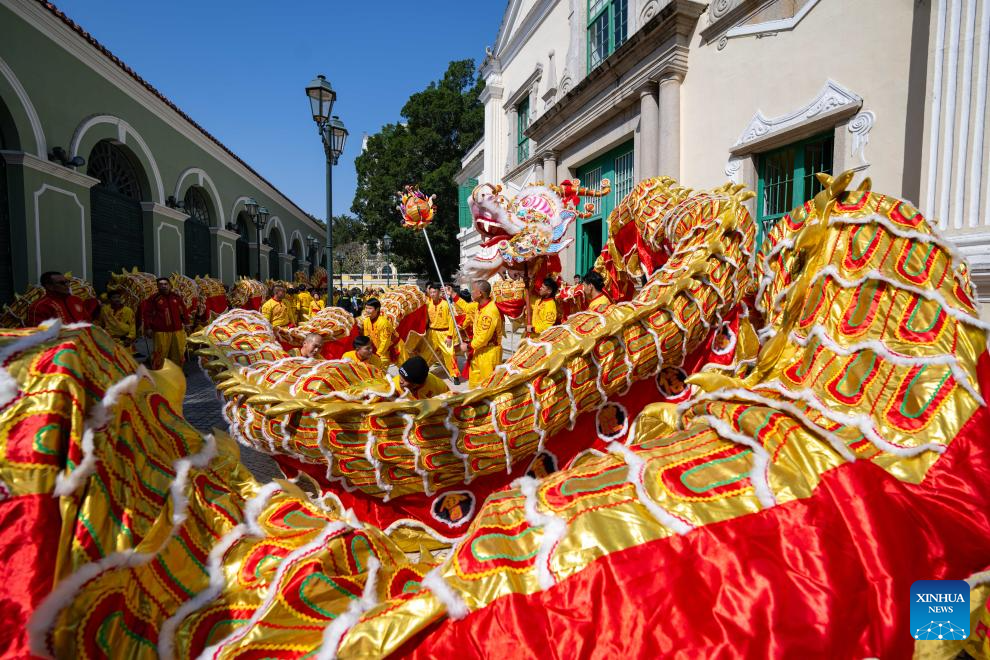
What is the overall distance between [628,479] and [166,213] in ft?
47.6

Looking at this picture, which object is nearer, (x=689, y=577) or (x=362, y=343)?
(x=689, y=577)

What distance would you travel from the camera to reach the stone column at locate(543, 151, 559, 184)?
33.3ft

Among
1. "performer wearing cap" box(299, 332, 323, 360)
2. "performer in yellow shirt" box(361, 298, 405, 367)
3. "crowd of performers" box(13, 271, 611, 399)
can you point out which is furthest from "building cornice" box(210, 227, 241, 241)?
"performer wearing cap" box(299, 332, 323, 360)

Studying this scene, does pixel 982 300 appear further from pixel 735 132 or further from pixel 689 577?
pixel 689 577

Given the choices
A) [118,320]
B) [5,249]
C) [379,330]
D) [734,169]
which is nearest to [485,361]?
[379,330]

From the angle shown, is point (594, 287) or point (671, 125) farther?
point (671, 125)

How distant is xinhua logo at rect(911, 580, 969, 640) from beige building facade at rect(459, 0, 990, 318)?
11.0ft

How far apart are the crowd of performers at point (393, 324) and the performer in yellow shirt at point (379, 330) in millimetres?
11

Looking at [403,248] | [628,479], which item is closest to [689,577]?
[628,479]

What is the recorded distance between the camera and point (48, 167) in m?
8.37

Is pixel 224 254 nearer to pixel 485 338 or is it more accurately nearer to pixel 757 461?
pixel 485 338

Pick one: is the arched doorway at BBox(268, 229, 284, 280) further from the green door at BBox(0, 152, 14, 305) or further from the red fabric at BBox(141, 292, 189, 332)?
the red fabric at BBox(141, 292, 189, 332)

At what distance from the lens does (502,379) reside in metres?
2.13

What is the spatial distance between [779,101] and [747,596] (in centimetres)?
591
